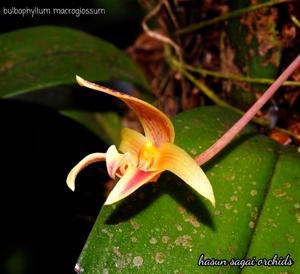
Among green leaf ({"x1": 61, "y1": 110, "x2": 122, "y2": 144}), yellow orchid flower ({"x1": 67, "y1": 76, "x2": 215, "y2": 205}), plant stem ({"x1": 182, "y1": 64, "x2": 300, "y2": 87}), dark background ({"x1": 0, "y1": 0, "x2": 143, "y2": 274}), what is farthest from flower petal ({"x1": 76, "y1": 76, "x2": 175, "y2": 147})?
dark background ({"x1": 0, "y1": 0, "x2": 143, "y2": 274})

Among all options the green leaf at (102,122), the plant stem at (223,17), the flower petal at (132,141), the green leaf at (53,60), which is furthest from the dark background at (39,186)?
the flower petal at (132,141)

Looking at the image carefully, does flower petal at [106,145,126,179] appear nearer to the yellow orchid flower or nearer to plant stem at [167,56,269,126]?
the yellow orchid flower

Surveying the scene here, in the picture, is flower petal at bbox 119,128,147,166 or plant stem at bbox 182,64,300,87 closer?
flower petal at bbox 119,128,147,166

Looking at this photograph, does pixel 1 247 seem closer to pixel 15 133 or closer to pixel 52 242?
pixel 52 242

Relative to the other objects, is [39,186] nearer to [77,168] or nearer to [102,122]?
[102,122]

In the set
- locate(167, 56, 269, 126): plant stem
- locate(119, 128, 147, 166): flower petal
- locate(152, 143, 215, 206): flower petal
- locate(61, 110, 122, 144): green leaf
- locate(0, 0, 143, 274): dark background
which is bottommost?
locate(0, 0, 143, 274): dark background

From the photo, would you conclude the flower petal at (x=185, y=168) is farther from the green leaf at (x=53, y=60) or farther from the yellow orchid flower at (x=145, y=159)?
the green leaf at (x=53, y=60)
